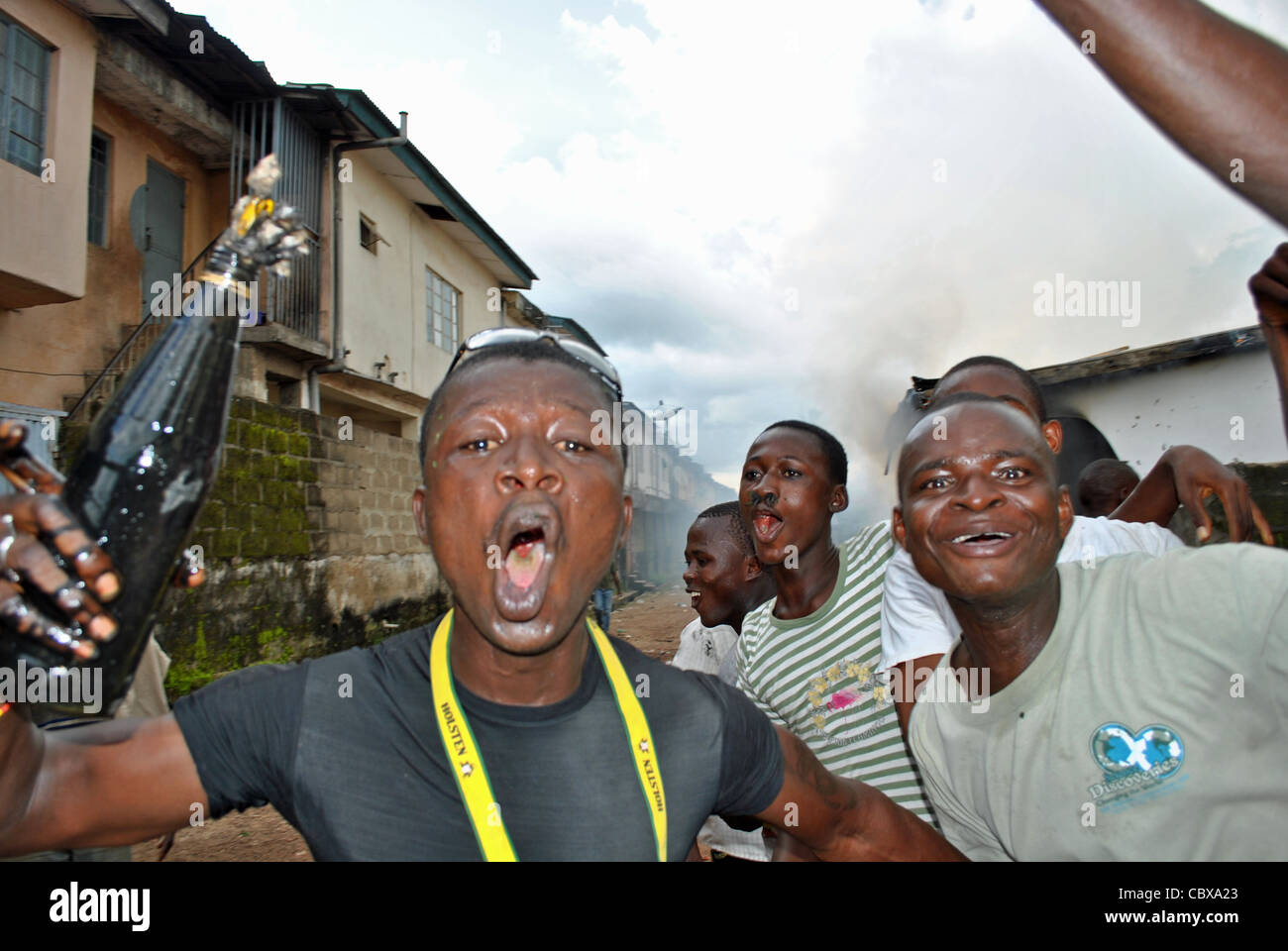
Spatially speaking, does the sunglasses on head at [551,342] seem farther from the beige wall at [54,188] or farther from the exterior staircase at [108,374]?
the beige wall at [54,188]

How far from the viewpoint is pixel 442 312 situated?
1756 cm

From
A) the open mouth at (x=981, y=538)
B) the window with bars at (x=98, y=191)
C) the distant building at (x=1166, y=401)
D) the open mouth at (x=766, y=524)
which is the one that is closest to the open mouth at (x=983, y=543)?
the open mouth at (x=981, y=538)

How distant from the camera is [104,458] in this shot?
3.63 ft

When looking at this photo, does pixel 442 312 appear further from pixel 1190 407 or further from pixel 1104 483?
pixel 1104 483

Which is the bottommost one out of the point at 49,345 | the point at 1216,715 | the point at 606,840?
the point at 606,840

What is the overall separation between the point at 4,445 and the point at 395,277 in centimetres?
1524

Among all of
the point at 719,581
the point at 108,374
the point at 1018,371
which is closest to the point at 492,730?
the point at 1018,371

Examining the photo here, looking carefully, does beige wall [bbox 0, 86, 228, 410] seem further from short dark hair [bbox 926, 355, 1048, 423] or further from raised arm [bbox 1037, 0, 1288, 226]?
raised arm [bbox 1037, 0, 1288, 226]

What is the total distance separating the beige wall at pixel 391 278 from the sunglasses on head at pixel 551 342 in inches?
498

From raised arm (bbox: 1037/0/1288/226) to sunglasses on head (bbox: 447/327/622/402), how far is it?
1.11 m

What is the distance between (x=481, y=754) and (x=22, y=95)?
33.0 ft

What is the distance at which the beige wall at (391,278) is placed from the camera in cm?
1367

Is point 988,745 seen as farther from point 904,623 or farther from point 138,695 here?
point 138,695
